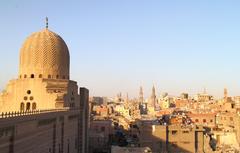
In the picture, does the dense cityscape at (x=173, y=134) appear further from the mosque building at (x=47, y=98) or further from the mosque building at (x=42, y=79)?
the mosque building at (x=42, y=79)

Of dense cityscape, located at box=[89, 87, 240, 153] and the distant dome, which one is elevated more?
the distant dome

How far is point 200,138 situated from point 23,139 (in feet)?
81.6

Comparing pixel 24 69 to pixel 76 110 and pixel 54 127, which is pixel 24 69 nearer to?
pixel 76 110

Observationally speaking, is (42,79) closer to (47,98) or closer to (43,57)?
(47,98)

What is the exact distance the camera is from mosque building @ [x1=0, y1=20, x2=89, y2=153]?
2081 cm

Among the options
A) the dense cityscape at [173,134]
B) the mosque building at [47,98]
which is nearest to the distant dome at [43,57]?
the mosque building at [47,98]

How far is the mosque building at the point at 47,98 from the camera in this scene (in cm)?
2081

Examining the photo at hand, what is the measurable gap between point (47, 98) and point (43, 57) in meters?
4.11

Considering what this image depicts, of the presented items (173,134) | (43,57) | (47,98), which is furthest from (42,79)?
(173,134)

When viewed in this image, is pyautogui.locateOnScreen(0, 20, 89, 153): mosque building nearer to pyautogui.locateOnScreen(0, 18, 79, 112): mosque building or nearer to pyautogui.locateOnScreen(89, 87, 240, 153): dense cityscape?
pyautogui.locateOnScreen(0, 18, 79, 112): mosque building

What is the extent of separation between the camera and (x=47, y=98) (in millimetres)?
26219

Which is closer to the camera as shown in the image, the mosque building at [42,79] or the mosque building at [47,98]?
the mosque building at [47,98]

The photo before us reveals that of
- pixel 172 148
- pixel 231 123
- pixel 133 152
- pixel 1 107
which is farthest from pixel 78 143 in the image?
pixel 231 123

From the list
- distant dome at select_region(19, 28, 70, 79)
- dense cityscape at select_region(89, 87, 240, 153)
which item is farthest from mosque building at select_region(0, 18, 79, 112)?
dense cityscape at select_region(89, 87, 240, 153)
